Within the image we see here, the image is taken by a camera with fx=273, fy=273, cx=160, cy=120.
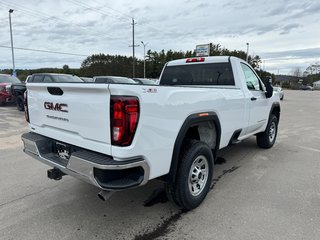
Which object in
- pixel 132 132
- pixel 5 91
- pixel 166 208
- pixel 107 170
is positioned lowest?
pixel 166 208

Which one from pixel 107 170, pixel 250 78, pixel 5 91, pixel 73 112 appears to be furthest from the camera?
pixel 5 91

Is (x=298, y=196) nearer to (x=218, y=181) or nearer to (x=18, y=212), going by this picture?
(x=218, y=181)

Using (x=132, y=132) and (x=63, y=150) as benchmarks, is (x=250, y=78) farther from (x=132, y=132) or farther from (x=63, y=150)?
(x=63, y=150)

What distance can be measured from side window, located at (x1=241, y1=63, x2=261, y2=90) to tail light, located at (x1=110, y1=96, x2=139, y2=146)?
316 centimetres

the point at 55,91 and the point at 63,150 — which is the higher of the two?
the point at 55,91

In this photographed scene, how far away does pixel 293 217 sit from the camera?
129 inches

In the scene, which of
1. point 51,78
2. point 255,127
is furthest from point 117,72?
point 255,127

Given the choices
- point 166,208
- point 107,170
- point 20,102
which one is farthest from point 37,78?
point 107,170

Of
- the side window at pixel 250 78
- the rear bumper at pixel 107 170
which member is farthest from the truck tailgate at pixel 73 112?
the side window at pixel 250 78

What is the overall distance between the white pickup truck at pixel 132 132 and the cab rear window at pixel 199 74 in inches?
21.8

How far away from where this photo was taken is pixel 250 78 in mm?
5227

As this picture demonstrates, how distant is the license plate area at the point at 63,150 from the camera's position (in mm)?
3088

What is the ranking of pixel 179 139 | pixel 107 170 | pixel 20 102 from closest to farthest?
pixel 107 170 < pixel 179 139 < pixel 20 102

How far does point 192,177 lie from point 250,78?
8.76 ft
